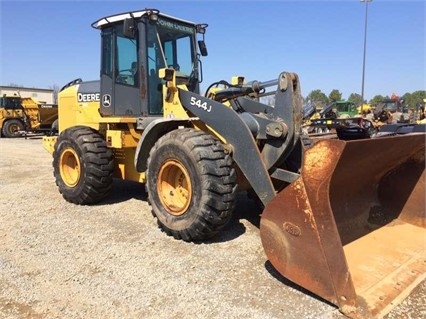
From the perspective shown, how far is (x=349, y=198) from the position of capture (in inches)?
161

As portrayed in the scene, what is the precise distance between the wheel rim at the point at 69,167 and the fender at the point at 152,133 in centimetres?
149

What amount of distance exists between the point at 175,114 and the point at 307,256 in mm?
2507

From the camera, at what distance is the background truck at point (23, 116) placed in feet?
71.3

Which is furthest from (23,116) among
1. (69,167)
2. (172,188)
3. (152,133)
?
(172,188)

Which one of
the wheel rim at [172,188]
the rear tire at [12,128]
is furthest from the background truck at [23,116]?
the wheel rim at [172,188]

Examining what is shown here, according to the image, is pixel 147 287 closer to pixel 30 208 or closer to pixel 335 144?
pixel 335 144

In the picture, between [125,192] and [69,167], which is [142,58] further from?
[125,192]

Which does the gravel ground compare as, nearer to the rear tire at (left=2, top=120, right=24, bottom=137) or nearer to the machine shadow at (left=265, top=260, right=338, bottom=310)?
the machine shadow at (left=265, top=260, right=338, bottom=310)

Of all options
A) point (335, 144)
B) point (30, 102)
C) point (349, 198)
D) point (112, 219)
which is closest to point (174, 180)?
point (112, 219)

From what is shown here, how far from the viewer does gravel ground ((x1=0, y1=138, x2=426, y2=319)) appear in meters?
2.95

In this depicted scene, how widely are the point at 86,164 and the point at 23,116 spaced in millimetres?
18995

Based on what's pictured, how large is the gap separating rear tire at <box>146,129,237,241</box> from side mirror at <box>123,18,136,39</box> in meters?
1.59

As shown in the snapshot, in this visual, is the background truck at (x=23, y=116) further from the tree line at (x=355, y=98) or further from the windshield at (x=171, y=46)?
the tree line at (x=355, y=98)

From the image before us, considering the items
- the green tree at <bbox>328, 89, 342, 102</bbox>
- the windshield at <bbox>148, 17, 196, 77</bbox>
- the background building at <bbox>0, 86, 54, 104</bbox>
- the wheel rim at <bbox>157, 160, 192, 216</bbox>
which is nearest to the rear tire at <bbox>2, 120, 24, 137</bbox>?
the windshield at <bbox>148, 17, 196, 77</bbox>
